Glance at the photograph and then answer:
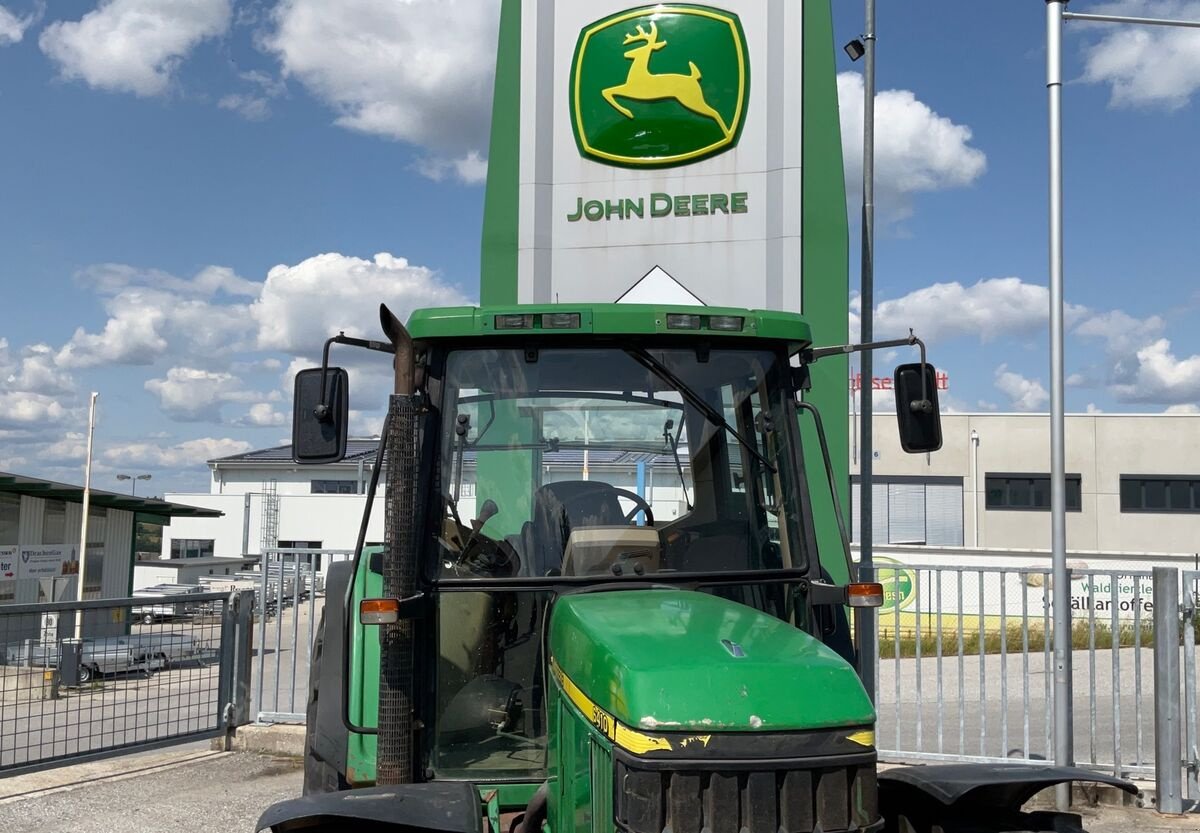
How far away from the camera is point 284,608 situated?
8555mm

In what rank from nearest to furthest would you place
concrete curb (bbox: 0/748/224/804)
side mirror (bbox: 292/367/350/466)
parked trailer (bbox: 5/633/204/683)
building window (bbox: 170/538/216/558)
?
side mirror (bbox: 292/367/350/466) → concrete curb (bbox: 0/748/224/804) → parked trailer (bbox: 5/633/204/683) → building window (bbox: 170/538/216/558)

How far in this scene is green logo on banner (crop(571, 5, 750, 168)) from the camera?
8.44 meters

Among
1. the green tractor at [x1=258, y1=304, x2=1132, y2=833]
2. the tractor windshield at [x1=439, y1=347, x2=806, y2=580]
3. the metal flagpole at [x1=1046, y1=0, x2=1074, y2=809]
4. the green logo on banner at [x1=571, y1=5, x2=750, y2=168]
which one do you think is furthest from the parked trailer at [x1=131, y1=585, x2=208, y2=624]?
the metal flagpole at [x1=1046, y1=0, x2=1074, y2=809]

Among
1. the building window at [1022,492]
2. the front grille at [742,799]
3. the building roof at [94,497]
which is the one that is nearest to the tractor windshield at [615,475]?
the front grille at [742,799]

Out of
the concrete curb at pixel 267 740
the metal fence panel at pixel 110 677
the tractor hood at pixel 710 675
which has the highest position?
the tractor hood at pixel 710 675

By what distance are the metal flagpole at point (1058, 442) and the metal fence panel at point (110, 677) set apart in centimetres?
591

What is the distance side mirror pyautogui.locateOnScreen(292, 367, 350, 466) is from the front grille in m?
1.59

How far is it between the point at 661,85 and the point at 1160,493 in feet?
105

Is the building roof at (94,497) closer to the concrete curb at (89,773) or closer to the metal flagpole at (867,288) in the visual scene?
the concrete curb at (89,773)

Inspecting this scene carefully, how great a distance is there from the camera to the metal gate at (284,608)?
8.17 meters

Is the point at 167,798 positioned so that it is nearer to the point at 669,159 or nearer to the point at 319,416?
the point at 319,416

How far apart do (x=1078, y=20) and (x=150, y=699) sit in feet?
25.9

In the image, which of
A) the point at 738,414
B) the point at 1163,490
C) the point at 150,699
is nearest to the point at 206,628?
the point at 150,699

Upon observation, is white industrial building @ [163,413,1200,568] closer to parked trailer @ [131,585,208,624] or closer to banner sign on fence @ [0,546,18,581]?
banner sign on fence @ [0,546,18,581]
